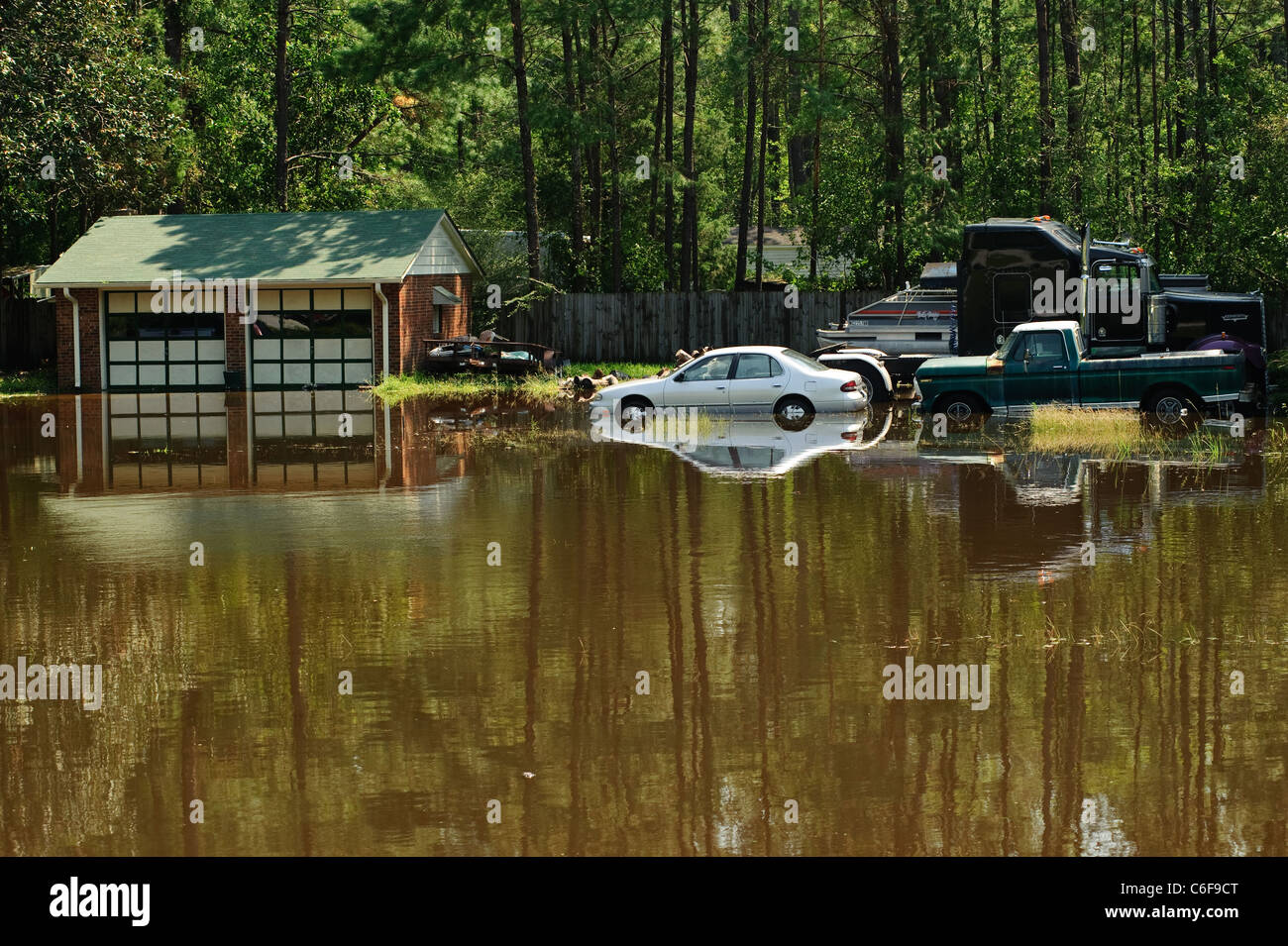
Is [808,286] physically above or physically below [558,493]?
above

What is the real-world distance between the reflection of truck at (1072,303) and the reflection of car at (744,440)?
13.1 ft

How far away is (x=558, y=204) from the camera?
173ft

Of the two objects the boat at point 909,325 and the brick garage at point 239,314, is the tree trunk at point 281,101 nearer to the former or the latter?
the brick garage at point 239,314

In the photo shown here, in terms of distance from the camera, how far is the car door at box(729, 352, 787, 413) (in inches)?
1048

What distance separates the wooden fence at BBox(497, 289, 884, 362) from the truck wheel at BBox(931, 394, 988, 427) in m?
16.7

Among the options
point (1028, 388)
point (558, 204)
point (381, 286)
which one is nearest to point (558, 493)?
point (1028, 388)

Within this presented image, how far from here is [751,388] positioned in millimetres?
26656

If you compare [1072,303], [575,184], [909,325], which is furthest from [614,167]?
[1072,303]

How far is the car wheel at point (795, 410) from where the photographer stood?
26.7 meters

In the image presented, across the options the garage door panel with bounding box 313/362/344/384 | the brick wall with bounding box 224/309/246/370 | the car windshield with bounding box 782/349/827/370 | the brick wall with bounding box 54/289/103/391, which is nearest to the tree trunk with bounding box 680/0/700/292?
the garage door panel with bounding box 313/362/344/384

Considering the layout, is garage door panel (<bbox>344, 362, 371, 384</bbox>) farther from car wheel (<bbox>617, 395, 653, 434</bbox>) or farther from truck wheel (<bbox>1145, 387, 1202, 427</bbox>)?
truck wheel (<bbox>1145, 387, 1202, 427</bbox>)

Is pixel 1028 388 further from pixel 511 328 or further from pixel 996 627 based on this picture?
pixel 511 328

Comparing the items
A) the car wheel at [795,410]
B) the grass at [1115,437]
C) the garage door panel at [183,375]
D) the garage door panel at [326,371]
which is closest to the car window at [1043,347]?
the grass at [1115,437]

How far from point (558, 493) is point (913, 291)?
17.9m
